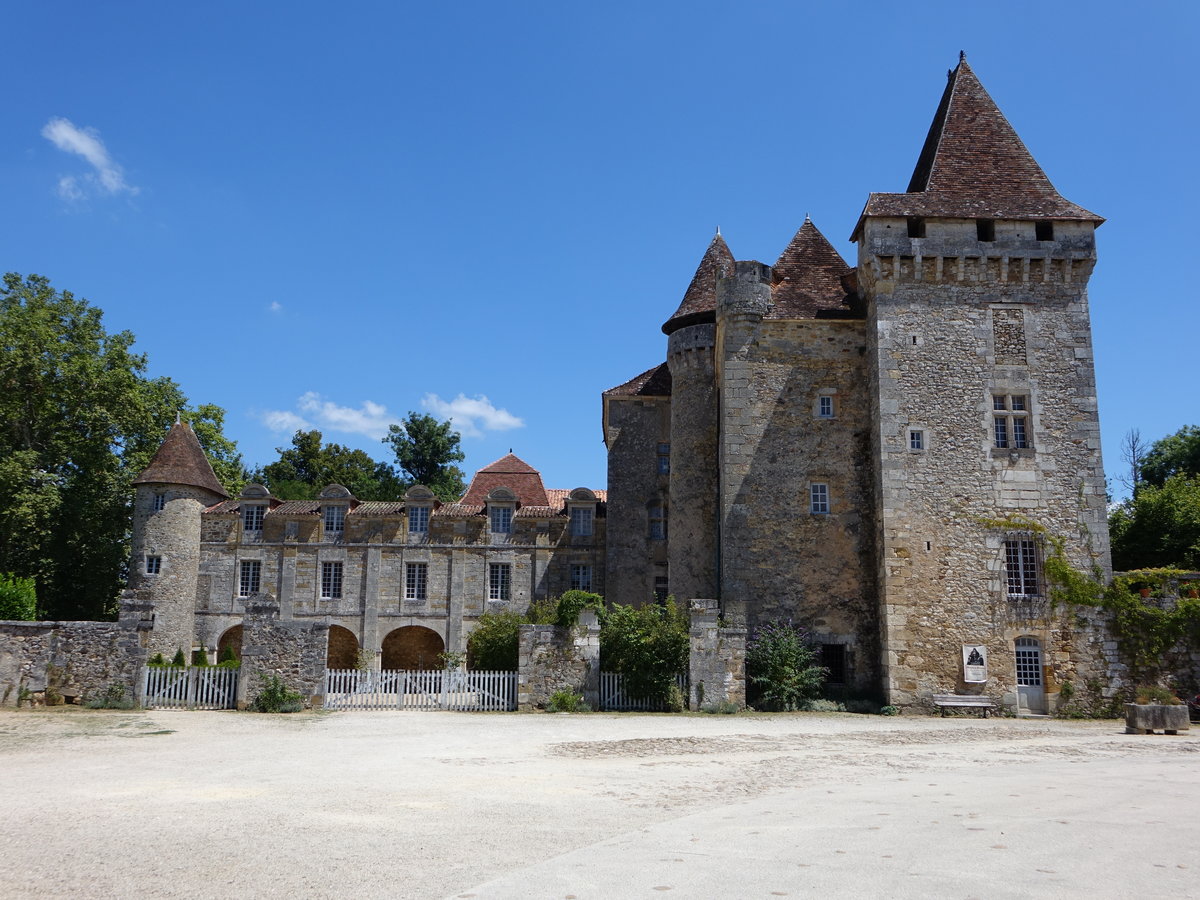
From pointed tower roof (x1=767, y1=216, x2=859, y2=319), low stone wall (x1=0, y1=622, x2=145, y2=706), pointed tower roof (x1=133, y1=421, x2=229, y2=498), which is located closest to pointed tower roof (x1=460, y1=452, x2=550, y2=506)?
pointed tower roof (x1=133, y1=421, x2=229, y2=498)

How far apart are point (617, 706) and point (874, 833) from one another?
13.8 metres

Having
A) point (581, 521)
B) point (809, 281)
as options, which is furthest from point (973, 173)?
point (581, 521)

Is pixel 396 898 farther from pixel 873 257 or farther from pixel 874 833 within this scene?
pixel 873 257

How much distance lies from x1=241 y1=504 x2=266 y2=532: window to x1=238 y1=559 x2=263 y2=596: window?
1253 millimetres

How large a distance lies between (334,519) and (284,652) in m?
16.3

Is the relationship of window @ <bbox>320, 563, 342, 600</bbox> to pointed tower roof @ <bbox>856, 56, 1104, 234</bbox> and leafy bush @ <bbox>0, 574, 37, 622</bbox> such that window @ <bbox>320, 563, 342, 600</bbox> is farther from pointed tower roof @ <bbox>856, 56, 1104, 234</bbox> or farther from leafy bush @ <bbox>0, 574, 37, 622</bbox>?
pointed tower roof @ <bbox>856, 56, 1104, 234</bbox>

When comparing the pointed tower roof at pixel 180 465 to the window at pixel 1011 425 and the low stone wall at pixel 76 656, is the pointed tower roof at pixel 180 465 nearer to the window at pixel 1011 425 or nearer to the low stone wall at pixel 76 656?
the low stone wall at pixel 76 656

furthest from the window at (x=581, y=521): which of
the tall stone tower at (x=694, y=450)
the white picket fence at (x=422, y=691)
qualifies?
the white picket fence at (x=422, y=691)

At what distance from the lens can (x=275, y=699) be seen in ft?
66.6

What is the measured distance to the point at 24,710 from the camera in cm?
1950

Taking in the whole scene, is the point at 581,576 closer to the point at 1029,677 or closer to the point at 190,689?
the point at 1029,677

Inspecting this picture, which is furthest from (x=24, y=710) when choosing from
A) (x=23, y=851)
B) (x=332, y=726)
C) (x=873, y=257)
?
(x=873, y=257)

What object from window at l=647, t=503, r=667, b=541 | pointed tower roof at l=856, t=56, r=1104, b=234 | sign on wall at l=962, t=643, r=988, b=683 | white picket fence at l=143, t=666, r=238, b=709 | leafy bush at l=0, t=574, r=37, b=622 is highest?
pointed tower roof at l=856, t=56, r=1104, b=234

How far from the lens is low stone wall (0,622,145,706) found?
20.0m
